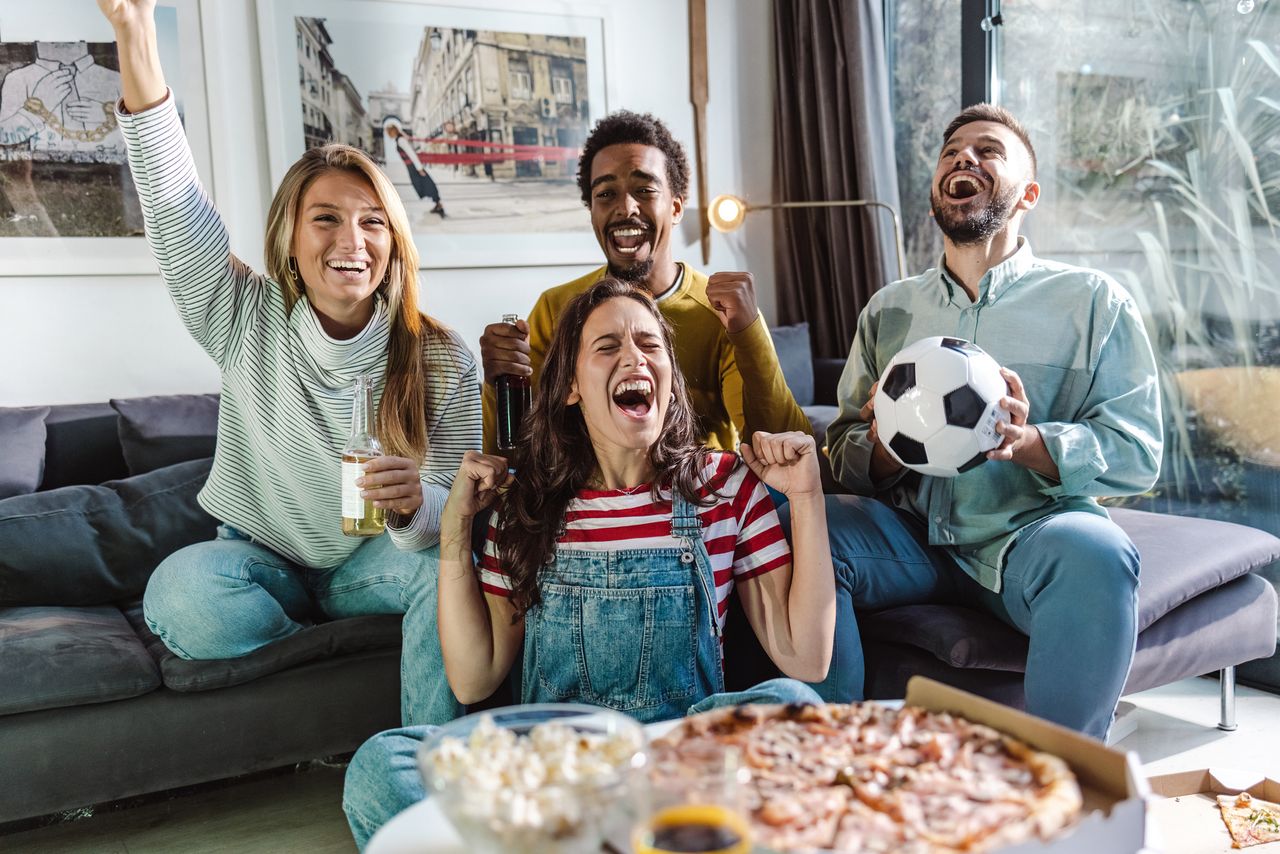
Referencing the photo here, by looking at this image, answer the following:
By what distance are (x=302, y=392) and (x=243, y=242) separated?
5.15 ft

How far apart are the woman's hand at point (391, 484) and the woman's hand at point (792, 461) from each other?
1.99 feet

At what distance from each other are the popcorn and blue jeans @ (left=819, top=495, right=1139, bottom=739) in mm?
1091

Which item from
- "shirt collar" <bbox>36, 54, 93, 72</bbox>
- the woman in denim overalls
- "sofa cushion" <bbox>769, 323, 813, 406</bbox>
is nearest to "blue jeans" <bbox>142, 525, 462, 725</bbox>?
the woman in denim overalls

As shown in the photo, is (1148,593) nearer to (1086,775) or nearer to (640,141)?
(1086,775)

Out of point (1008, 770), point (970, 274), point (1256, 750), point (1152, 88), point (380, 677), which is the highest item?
point (1152, 88)

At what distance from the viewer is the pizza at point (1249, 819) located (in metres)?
1.86

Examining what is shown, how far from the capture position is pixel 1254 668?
270 centimetres

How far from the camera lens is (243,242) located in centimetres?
341

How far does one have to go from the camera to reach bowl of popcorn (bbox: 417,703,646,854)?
0.79 m

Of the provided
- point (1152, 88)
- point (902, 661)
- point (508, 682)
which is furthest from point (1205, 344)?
point (508, 682)

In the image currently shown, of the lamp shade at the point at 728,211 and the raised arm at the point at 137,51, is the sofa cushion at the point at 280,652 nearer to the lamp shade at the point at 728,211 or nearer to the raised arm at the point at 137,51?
the raised arm at the point at 137,51

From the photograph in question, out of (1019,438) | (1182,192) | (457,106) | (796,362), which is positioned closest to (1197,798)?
(1019,438)

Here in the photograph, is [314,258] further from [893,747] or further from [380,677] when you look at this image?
[893,747]

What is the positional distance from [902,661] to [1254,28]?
188cm
